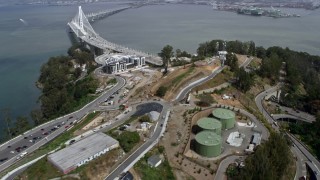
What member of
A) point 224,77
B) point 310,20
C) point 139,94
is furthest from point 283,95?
point 310,20

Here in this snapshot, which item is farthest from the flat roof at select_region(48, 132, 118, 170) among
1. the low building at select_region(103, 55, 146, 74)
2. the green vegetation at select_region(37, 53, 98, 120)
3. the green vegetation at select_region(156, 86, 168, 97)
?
the low building at select_region(103, 55, 146, 74)

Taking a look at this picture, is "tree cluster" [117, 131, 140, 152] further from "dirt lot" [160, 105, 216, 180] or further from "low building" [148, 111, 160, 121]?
"low building" [148, 111, 160, 121]

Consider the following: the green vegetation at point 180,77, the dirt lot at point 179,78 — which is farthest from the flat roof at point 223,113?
the green vegetation at point 180,77

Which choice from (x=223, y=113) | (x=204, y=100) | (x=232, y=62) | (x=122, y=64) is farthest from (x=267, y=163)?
(x=122, y=64)

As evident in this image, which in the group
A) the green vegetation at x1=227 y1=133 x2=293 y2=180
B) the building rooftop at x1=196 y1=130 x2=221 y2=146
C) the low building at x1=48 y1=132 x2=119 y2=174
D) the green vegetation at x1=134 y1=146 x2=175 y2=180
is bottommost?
the green vegetation at x1=134 y1=146 x2=175 y2=180

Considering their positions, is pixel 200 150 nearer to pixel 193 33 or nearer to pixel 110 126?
pixel 110 126

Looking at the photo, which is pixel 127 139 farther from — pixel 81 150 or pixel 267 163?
pixel 267 163
